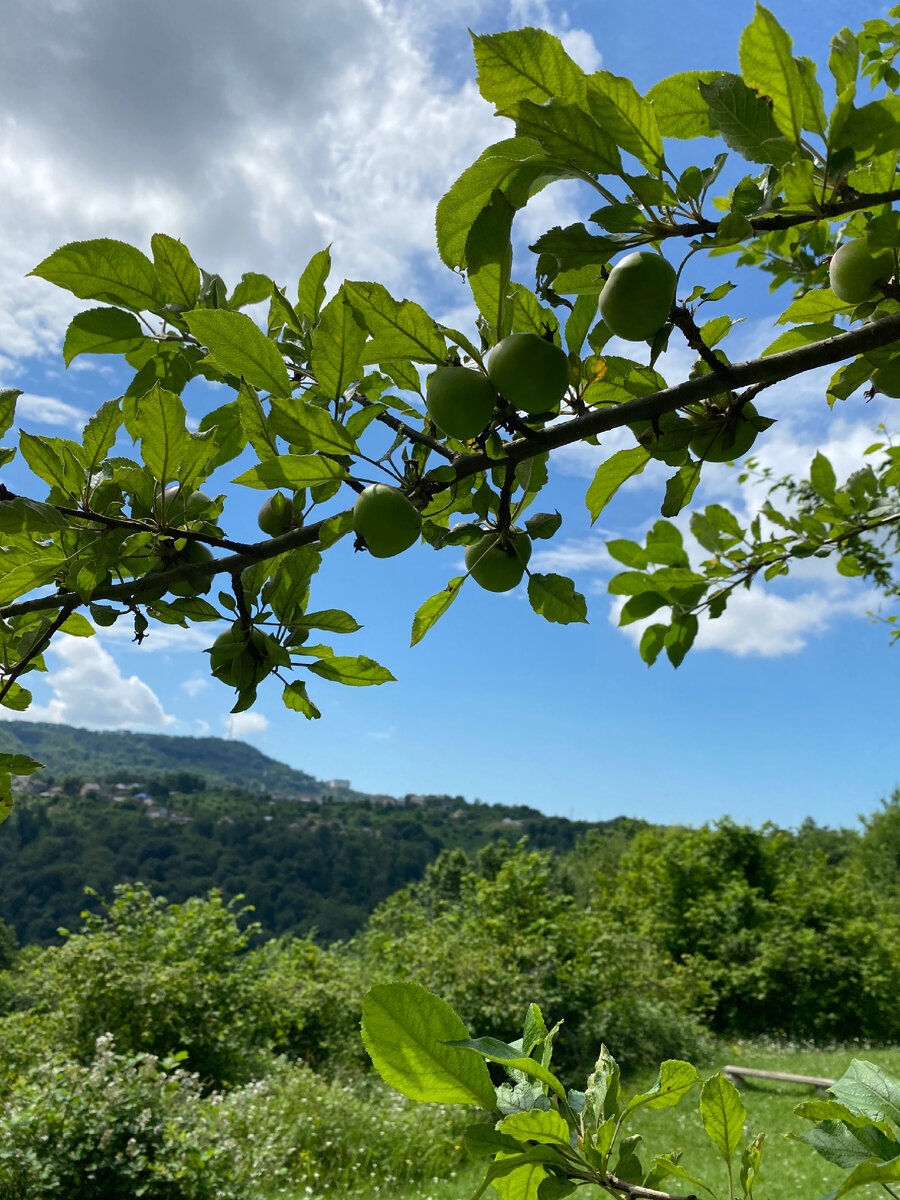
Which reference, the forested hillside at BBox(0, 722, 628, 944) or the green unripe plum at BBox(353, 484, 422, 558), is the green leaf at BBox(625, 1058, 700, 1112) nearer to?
the green unripe plum at BBox(353, 484, 422, 558)

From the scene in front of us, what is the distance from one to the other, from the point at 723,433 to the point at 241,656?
0.66 meters

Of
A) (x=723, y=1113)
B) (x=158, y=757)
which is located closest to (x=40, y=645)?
(x=723, y=1113)

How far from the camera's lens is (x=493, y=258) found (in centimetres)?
68

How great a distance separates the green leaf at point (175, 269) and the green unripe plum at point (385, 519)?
542mm

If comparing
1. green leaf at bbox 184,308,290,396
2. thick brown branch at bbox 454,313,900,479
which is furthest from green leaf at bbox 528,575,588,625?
green leaf at bbox 184,308,290,396

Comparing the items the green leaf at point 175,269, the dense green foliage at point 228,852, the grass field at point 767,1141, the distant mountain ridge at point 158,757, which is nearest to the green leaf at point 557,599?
the green leaf at point 175,269

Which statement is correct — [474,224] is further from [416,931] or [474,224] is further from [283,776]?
[283,776]

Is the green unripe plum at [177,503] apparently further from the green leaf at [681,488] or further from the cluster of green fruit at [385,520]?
the green leaf at [681,488]

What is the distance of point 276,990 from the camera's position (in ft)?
35.2

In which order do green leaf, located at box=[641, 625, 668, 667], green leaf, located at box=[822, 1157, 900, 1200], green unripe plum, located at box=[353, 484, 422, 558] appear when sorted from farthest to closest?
green leaf, located at box=[641, 625, 668, 667] < green unripe plum, located at box=[353, 484, 422, 558] < green leaf, located at box=[822, 1157, 900, 1200]

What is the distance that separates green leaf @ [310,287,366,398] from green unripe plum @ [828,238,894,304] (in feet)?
1.58

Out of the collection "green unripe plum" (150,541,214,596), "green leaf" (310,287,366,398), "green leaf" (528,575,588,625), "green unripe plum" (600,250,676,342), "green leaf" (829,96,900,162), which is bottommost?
"green unripe plum" (150,541,214,596)


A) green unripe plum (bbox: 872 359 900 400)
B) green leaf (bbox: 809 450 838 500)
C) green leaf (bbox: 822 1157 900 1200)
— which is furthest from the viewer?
green leaf (bbox: 809 450 838 500)

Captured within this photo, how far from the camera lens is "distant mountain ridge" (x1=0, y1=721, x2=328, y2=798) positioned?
94125 mm
